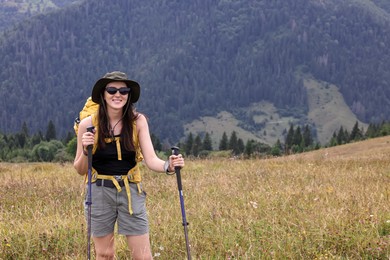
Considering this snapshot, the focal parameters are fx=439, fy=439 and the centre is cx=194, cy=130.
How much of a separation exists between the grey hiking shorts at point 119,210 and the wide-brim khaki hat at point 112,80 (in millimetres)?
1001

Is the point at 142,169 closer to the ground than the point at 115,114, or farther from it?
closer to the ground

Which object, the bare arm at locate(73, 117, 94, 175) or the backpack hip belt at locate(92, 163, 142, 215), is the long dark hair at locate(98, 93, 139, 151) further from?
the backpack hip belt at locate(92, 163, 142, 215)

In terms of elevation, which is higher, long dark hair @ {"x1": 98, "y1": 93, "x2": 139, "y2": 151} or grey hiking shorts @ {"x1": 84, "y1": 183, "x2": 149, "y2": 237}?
long dark hair @ {"x1": 98, "y1": 93, "x2": 139, "y2": 151}

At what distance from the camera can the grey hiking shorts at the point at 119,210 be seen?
4840mm

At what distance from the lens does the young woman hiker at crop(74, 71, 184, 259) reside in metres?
4.82

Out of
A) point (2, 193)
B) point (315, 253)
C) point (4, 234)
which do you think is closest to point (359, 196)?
point (315, 253)

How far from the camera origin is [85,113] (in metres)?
5.18

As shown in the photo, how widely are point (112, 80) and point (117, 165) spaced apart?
953mm

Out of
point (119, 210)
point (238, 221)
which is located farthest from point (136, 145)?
point (238, 221)

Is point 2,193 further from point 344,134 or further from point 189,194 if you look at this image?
point 344,134

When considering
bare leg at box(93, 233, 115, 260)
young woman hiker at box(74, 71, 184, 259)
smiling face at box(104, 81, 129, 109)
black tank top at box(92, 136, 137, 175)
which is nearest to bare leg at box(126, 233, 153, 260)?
young woman hiker at box(74, 71, 184, 259)

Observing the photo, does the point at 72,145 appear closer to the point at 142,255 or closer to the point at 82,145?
the point at 82,145

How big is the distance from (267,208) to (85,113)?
383cm

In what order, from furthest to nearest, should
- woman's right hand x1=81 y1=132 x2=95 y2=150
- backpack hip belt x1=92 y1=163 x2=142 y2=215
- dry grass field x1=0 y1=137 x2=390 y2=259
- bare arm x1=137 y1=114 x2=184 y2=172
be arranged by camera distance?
dry grass field x1=0 y1=137 x2=390 y2=259
bare arm x1=137 y1=114 x2=184 y2=172
backpack hip belt x1=92 y1=163 x2=142 y2=215
woman's right hand x1=81 y1=132 x2=95 y2=150
